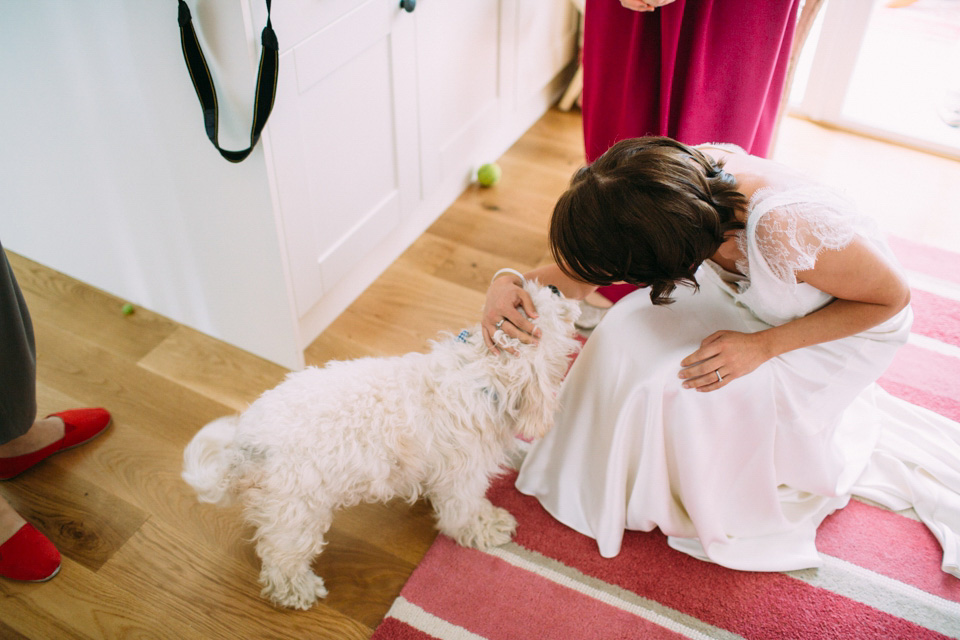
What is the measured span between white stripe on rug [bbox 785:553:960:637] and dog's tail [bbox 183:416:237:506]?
1.17m

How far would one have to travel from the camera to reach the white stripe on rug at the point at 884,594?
1.43 meters

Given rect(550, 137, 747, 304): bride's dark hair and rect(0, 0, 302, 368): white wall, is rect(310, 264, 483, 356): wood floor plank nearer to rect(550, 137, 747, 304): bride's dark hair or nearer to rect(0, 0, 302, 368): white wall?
rect(0, 0, 302, 368): white wall

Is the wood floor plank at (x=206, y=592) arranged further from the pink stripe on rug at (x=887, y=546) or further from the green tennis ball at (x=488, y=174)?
the green tennis ball at (x=488, y=174)

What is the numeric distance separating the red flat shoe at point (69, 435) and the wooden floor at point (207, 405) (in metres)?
0.02

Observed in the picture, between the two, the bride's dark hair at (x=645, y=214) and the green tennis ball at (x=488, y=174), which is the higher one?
the bride's dark hair at (x=645, y=214)

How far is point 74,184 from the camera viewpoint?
1.90 meters

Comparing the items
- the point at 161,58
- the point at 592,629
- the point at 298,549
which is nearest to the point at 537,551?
the point at 592,629

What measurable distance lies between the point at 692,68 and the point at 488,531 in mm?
1194

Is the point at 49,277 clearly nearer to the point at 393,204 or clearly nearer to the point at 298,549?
the point at 393,204

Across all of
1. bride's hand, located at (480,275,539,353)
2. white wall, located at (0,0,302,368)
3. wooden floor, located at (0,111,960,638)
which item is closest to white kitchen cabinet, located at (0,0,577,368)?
white wall, located at (0,0,302,368)

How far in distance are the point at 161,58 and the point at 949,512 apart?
77.7 inches

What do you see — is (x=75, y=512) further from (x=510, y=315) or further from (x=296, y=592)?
(x=510, y=315)

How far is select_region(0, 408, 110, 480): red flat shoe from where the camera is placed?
1.68 metres

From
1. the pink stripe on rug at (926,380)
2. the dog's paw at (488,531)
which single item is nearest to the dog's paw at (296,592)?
the dog's paw at (488,531)
